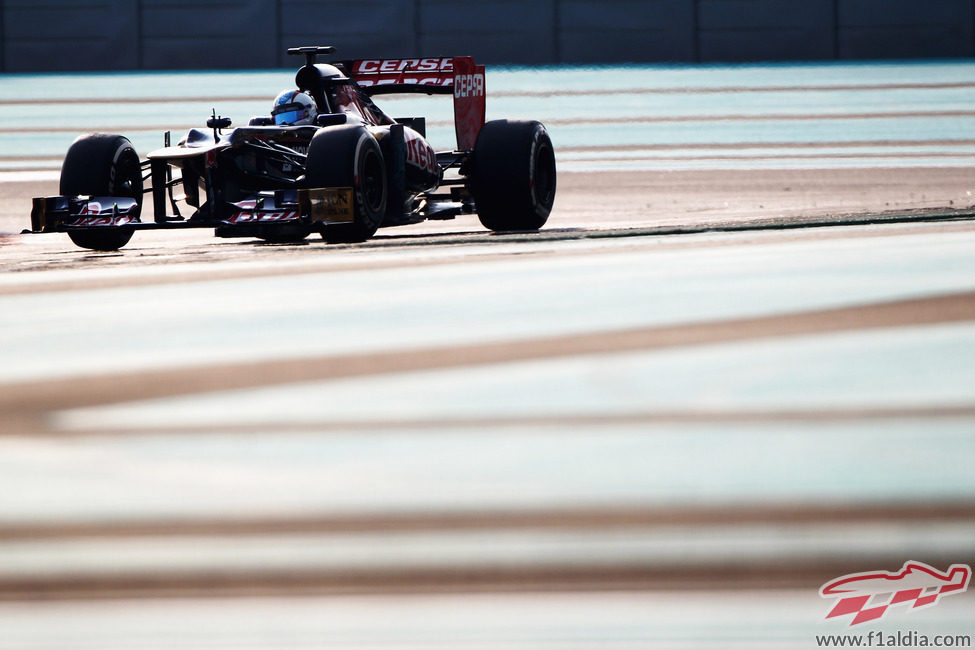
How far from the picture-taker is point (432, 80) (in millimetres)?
9445

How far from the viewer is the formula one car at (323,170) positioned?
7.38m

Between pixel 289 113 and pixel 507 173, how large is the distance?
4.53 feet

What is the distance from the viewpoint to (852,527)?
4.75 ft

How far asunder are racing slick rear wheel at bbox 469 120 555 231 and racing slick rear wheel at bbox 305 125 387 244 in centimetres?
116

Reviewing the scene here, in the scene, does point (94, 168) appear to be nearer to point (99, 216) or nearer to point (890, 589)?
point (99, 216)

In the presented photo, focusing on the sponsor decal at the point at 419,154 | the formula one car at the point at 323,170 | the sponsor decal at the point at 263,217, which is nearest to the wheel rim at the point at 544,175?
the formula one car at the point at 323,170

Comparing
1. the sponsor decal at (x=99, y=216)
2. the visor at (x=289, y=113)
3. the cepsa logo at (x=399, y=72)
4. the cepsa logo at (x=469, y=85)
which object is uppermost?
the cepsa logo at (x=399, y=72)

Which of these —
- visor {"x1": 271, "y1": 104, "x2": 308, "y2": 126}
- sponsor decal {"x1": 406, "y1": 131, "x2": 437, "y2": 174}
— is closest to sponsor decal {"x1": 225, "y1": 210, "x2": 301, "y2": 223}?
visor {"x1": 271, "y1": 104, "x2": 308, "y2": 126}

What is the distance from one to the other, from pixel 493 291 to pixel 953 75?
13.6 metres

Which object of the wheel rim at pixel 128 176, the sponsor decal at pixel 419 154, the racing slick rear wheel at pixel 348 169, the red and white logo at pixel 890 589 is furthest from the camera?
the sponsor decal at pixel 419 154

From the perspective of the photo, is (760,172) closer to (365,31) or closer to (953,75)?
(953,75)

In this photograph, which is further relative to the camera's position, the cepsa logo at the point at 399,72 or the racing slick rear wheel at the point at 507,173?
the cepsa logo at the point at 399,72

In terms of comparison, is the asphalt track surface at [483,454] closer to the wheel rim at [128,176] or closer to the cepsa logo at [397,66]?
the wheel rim at [128,176]

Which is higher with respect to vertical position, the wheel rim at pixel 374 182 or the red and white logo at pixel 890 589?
the wheel rim at pixel 374 182
